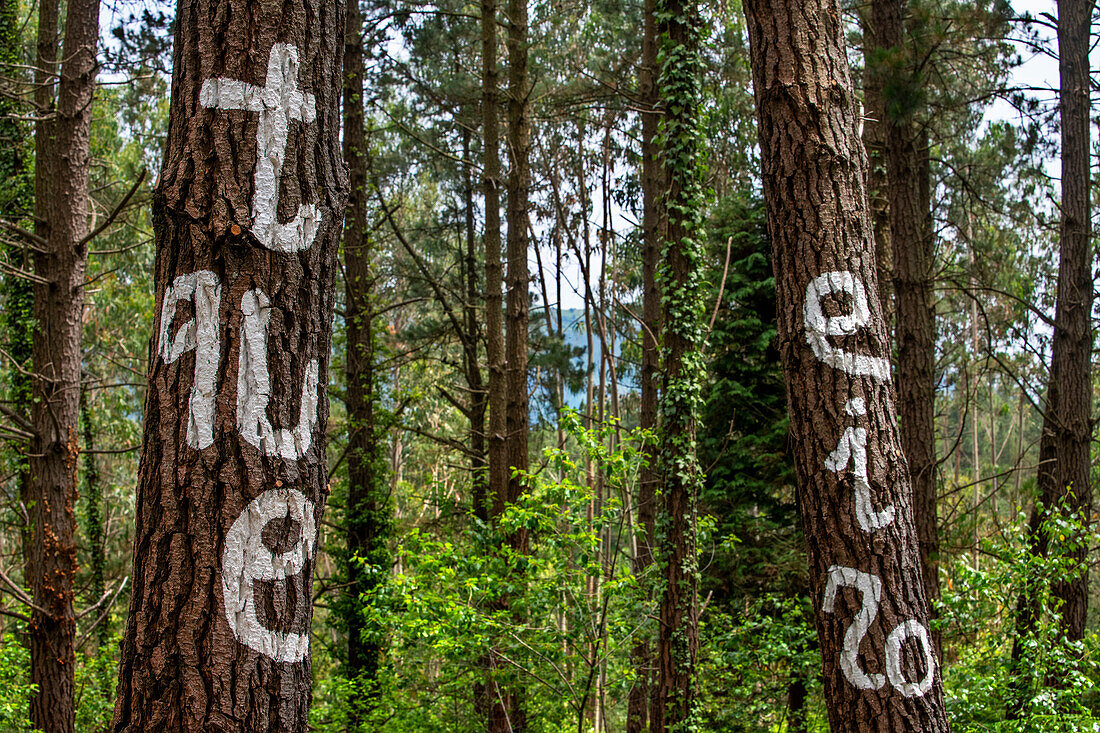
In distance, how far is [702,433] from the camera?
11.1m

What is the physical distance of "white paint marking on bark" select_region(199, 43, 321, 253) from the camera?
5.93 ft

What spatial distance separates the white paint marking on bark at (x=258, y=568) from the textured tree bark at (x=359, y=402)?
7.07m

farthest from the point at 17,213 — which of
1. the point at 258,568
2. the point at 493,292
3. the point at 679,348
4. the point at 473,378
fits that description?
the point at 258,568

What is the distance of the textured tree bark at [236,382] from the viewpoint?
1651mm

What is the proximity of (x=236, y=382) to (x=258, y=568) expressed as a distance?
0.43 m

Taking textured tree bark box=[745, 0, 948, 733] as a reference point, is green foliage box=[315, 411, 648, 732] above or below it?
below

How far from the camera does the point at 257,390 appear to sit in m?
1.76

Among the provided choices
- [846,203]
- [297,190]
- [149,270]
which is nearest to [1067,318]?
[846,203]

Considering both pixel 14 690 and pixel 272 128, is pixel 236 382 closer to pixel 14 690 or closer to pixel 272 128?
pixel 272 128

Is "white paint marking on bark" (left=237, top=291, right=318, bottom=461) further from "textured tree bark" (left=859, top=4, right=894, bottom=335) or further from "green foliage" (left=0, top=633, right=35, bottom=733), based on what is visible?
"textured tree bark" (left=859, top=4, right=894, bottom=335)

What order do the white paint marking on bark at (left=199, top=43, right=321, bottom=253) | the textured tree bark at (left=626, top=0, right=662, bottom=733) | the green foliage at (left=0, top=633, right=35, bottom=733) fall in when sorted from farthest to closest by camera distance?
the textured tree bark at (left=626, top=0, right=662, bottom=733)
the green foliage at (left=0, top=633, right=35, bottom=733)
the white paint marking on bark at (left=199, top=43, right=321, bottom=253)

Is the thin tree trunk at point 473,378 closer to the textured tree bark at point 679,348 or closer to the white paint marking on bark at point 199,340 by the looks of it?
the textured tree bark at point 679,348

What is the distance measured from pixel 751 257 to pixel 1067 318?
3.95 metres

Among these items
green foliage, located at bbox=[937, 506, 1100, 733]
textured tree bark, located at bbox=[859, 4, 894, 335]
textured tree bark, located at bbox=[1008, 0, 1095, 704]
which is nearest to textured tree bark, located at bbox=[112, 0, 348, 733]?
green foliage, located at bbox=[937, 506, 1100, 733]
